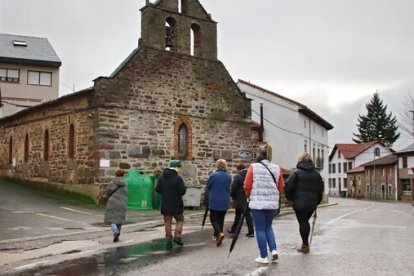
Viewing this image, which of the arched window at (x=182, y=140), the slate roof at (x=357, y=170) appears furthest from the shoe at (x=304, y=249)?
the slate roof at (x=357, y=170)

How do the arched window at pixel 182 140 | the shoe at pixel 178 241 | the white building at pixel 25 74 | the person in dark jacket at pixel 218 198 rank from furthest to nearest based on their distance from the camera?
the white building at pixel 25 74 → the arched window at pixel 182 140 → the person in dark jacket at pixel 218 198 → the shoe at pixel 178 241

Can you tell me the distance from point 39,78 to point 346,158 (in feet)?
190

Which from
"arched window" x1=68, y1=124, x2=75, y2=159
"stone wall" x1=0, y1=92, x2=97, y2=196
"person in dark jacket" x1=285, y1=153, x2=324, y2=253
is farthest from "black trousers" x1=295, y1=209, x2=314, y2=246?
"arched window" x1=68, y1=124, x2=75, y2=159

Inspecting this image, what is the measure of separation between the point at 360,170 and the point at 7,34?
55.7 m

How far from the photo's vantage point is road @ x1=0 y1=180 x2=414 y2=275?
8086mm

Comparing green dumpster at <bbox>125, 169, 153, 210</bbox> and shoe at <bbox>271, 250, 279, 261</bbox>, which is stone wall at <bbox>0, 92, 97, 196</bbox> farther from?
shoe at <bbox>271, 250, 279, 261</bbox>

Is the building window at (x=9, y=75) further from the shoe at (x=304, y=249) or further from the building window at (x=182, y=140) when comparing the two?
the shoe at (x=304, y=249)

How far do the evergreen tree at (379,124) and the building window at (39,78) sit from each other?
194 feet

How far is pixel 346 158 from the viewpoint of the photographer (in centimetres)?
9181

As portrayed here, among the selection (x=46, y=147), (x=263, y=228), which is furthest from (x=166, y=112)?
(x=263, y=228)

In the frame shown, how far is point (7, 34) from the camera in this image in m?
53.1

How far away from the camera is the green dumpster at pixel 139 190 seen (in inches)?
853

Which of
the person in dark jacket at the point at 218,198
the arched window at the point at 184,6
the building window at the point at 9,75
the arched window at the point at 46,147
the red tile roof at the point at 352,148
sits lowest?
the person in dark jacket at the point at 218,198

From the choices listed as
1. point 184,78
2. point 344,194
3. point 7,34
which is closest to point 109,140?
point 184,78
